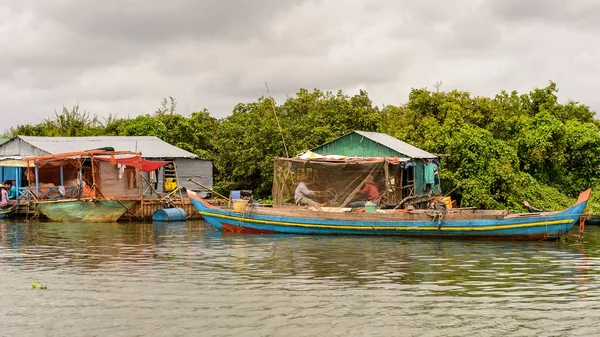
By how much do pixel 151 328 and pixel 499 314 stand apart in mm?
4779

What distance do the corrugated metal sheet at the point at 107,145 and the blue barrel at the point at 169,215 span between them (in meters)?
3.96

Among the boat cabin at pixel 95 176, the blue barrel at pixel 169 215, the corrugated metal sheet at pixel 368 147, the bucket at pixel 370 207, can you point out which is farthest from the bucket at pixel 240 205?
the boat cabin at pixel 95 176

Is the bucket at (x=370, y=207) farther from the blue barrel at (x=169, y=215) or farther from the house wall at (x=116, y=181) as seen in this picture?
the house wall at (x=116, y=181)

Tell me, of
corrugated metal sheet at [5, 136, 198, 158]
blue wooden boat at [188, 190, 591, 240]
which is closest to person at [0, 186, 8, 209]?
corrugated metal sheet at [5, 136, 198, 158]

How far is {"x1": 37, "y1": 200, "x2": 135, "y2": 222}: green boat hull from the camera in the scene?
27.8 meters

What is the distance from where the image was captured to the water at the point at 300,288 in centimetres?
968

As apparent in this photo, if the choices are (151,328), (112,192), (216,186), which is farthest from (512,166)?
(151,328)

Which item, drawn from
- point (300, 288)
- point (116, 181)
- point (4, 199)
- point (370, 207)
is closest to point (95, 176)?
point (116, 181)

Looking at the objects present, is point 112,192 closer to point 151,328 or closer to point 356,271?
point 356,271

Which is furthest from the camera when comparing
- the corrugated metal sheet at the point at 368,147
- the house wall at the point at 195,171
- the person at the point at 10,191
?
the house wall at the point at 195,171

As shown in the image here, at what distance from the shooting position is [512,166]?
98.7ft

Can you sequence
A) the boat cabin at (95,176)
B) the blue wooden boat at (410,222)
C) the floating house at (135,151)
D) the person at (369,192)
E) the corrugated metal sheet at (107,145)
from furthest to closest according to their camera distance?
the corrugated metal sheet at (107,145) < the floating house at (135,151) < the boat cabin at (95,176) < the person at (369,192) < the blue wooden boat at (410,222)

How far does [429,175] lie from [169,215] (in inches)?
399

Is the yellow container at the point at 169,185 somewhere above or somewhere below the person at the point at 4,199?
above
